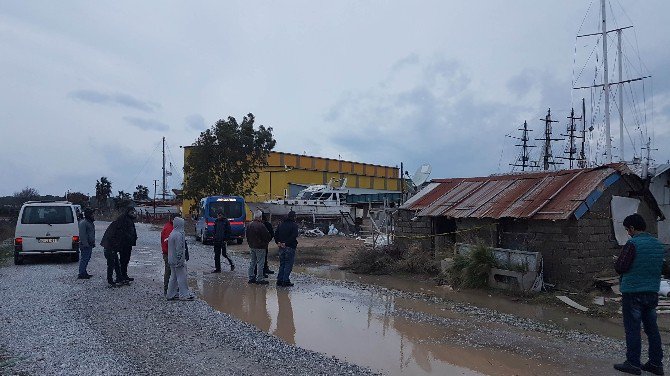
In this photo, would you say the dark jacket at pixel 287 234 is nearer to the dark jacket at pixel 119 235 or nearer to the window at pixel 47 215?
the dark jacket at pixel 119 235

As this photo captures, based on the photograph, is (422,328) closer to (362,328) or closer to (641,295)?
(362,328)

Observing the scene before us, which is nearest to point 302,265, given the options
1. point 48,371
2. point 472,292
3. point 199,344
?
point 472,292

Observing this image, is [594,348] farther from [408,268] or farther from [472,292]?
[408,268]

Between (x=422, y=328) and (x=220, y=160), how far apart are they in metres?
28.6

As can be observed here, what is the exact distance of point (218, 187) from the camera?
35031 mm

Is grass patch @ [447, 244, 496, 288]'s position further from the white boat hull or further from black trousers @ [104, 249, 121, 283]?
the white boat hull

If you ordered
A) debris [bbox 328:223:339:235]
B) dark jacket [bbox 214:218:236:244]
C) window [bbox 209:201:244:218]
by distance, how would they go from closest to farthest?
dark jacket [bbox 214:218:236:244]
window [bbox 209:201:244:218]
debris [bbox 328:223:339:235]

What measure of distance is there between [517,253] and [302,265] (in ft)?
26.9

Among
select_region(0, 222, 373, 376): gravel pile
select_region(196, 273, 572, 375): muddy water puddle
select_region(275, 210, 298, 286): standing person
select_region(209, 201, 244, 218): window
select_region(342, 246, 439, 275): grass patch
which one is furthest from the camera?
select_region(209, 201, 244, 218): window

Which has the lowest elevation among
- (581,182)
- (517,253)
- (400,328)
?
(400,328)

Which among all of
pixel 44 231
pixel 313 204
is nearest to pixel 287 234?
pixel 44 231

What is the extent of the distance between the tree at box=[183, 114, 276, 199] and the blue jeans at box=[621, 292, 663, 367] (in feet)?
101

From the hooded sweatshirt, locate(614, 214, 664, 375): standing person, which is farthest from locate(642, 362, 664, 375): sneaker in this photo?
the hooded sweatshirt

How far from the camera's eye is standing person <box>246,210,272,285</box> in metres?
12.1
